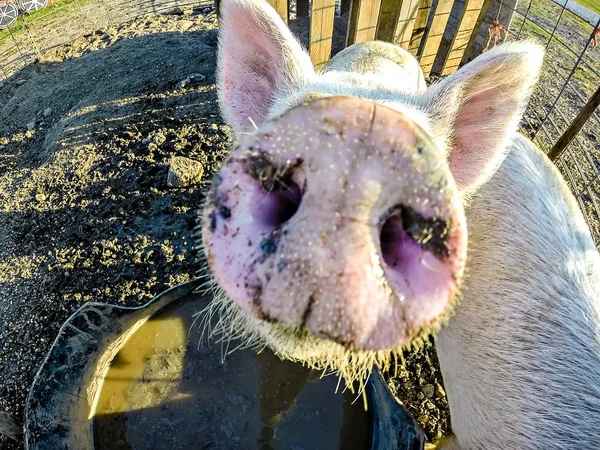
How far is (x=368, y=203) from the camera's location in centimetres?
104

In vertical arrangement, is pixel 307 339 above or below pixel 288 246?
below

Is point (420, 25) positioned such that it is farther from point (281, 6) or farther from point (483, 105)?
point (483, 105)

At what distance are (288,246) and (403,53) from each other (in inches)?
127

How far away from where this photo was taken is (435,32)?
4598 mm

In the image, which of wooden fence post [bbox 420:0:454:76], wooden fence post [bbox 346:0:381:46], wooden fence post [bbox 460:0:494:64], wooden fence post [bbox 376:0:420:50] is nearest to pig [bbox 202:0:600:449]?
wooden fence post [bbox 346:0:381:46]

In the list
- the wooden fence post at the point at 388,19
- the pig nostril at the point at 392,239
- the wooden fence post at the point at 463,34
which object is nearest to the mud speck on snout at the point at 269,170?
the pig nostril at the point at 392,239

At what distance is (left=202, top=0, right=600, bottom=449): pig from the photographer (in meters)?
1.05

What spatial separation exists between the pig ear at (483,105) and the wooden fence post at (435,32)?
2888 millimetres

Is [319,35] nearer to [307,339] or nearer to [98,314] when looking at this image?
[98,314]

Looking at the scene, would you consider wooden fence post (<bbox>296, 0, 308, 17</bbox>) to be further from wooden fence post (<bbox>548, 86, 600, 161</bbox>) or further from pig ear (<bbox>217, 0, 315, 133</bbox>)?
pig ear (<bbox>217, 0, 315, 133</bbox>)

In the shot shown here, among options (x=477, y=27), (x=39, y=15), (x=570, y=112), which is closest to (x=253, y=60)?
(x=477, y=27)

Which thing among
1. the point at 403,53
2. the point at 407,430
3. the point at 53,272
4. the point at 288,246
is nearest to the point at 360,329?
the point at 288,246

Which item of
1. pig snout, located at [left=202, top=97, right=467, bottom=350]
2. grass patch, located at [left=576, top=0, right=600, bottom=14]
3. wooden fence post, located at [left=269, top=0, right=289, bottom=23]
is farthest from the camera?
grass patch, located at [left=576, top=0, right=600, bottom=14]

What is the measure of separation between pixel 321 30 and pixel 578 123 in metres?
2.13
